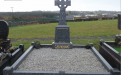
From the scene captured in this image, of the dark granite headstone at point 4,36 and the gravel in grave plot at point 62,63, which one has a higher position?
the dark granite headstone at point 4,36

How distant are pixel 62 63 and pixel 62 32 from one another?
12.8 ft

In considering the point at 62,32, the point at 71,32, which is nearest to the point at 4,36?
the point at 62,32

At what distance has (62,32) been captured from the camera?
1083 centimetres

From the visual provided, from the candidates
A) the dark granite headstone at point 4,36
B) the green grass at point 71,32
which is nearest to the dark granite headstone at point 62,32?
the dark granite headstone at point 4,36

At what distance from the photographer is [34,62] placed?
25.4 ft

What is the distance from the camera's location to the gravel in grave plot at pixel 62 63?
22.1ft

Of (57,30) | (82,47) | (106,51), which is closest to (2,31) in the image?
(57,30)

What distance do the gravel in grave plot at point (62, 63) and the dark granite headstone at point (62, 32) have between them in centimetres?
161

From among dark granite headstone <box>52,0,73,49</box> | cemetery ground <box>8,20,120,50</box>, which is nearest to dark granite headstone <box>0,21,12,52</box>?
cemetery ground <box>8,20,120,50</box>

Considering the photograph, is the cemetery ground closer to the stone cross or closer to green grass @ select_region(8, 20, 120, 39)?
green grass @ select_region(8, 20, 120, 39)

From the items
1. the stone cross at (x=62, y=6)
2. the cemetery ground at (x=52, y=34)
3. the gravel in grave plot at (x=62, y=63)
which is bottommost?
the gravel in grave plot at (x=62, y=63)

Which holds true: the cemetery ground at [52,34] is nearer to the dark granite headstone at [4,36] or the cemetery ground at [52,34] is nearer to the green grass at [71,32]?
the green grass at [71,32]

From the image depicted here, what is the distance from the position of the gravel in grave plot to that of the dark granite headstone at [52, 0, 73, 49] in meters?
1.61

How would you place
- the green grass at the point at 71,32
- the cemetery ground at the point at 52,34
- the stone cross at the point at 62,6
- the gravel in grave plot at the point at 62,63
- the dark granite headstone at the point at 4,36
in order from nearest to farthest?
1. the gravel in grave plot at the point at 62,63
2. the dark granite headstone at the point at 4,36
3. the stone cross at the point at 62,6
4. the cemetery ground at the point at 52,34
5. the green grass at the point at 71,32
